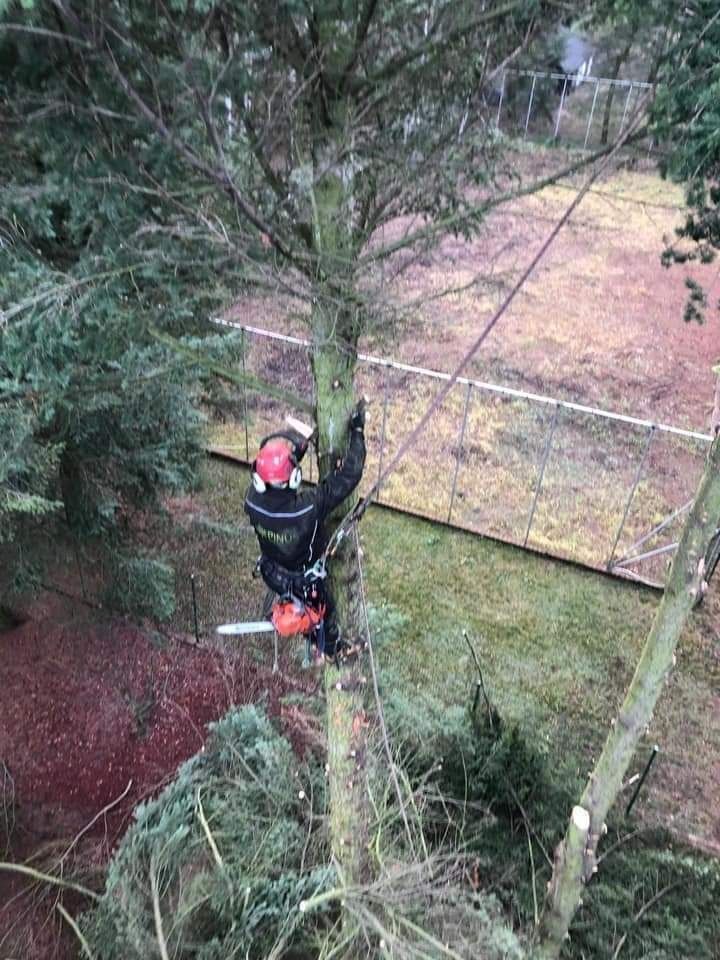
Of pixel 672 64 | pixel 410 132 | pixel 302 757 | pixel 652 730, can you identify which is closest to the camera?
pixel 672 64

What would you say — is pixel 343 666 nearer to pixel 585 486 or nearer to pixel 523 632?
pixel 523 632

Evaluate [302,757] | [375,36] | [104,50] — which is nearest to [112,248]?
[104,50]

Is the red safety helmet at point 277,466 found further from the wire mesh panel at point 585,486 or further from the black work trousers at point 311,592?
the wire mesh panel at point 585,486

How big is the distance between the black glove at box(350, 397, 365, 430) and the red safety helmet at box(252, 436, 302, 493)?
41cm

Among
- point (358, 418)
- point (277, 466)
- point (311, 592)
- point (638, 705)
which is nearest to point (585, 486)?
point (638, 705)

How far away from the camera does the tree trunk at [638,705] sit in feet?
13.3

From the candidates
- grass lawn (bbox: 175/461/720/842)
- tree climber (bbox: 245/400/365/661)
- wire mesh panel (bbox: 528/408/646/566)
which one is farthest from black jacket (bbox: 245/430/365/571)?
wire mesh panel (bbox: 528/408/646/566)

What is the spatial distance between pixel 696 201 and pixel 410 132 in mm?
1806

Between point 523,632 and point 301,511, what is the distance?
5063 mm

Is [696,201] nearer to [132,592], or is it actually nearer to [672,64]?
[672,64]

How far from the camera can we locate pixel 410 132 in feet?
14.5

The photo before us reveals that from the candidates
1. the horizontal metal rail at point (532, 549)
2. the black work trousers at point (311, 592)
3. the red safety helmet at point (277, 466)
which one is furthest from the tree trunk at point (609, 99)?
the horizontal metal rail at point (532, 549)

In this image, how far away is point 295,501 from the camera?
4254 millimetres

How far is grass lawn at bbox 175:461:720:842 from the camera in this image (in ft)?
23.8
